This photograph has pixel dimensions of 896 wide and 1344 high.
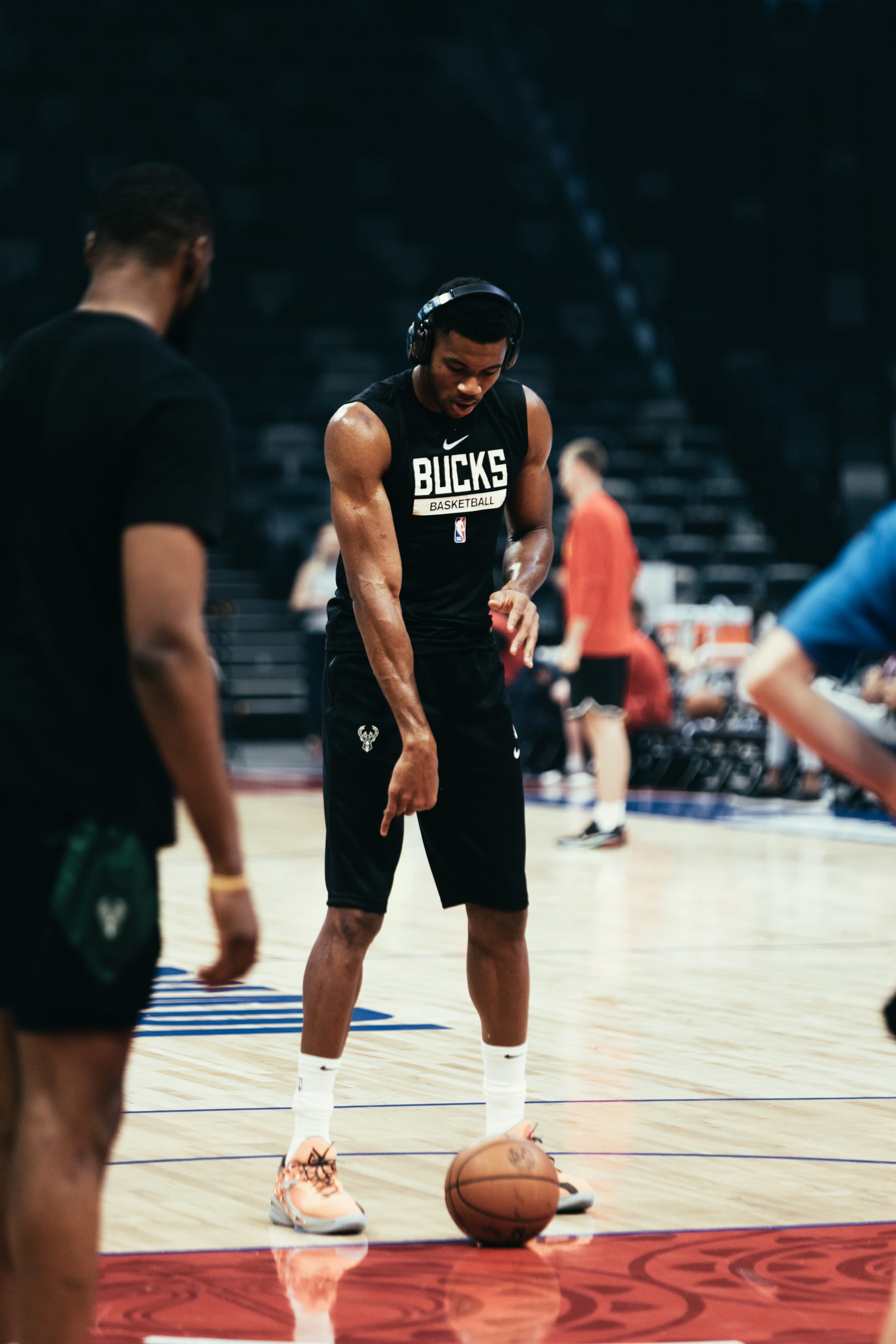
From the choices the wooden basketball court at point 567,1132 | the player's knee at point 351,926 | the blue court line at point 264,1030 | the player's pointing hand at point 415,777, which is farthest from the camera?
the blue court line at point 264,1030

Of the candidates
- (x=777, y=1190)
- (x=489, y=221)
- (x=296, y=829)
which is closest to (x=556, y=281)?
(x=489, y=221)

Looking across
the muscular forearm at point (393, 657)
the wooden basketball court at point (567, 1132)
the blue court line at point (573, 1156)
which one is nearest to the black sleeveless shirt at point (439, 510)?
the muscular forearm at point (393, 657)

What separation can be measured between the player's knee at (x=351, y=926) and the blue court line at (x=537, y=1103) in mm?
896

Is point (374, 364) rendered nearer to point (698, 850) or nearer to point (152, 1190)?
point (698, 850)

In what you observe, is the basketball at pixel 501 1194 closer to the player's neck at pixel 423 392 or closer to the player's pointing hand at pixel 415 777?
the player's pointing hand at pixel 415 777

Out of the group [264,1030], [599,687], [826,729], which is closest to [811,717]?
[826,729]

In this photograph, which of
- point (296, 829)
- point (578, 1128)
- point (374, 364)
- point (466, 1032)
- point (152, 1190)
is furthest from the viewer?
point (374, 364)

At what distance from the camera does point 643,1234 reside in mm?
3689

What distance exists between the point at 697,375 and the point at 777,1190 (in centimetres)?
1608

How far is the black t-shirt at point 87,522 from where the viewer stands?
240 centimetres

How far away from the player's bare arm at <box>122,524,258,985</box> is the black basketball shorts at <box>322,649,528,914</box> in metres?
1.46

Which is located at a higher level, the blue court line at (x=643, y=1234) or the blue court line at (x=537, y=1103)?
the blue court line at (x=643, y=1234)

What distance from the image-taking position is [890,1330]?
240 cm

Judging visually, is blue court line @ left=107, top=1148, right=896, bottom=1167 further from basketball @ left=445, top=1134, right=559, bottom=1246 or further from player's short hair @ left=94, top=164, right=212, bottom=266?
player's short hair @ left=94, top=164, right=212, bottom=266
